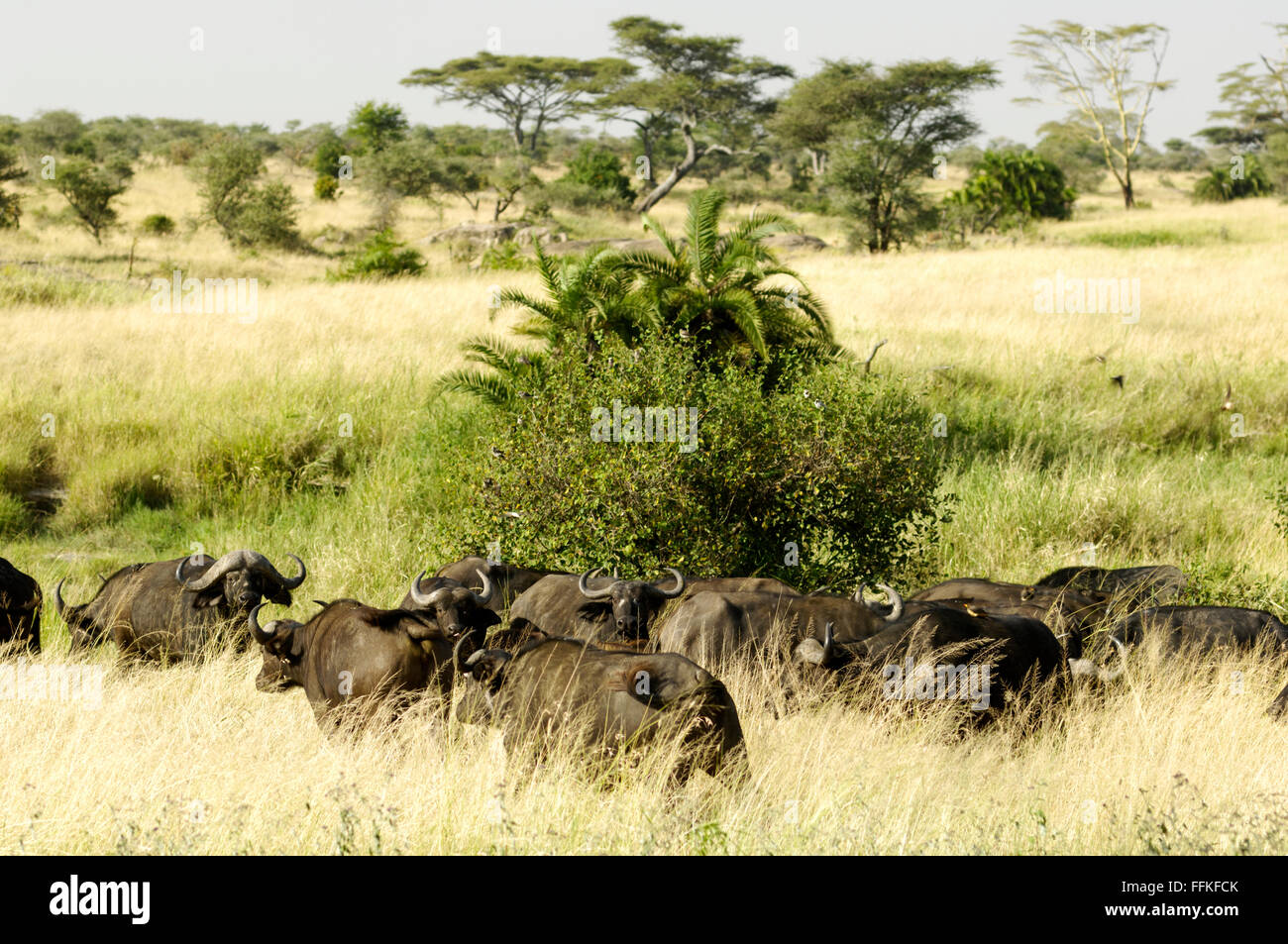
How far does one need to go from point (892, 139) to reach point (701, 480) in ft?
99.4

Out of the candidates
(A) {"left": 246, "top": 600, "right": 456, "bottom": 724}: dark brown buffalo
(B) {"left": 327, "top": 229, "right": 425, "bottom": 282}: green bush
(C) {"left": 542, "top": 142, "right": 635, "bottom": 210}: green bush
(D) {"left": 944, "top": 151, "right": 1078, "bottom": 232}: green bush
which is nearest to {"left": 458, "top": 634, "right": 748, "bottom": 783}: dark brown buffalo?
(A) {"left": 246, "top": 600, "right": 456, "bottom": 724}: dark brown buffalo

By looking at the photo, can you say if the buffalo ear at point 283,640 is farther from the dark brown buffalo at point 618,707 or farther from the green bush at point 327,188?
the green bush at point 327,188

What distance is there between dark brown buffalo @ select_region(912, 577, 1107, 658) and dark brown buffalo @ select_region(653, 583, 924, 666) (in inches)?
29.4

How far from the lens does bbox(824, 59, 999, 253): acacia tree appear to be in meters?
34.3

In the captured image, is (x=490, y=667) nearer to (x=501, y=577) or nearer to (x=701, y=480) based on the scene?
(x=501, y=577)

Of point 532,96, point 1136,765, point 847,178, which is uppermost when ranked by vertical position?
point 532,96

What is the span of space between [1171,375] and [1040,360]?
5.54 ft

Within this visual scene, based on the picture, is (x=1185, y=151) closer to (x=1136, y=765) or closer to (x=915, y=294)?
(x=915, y=294)

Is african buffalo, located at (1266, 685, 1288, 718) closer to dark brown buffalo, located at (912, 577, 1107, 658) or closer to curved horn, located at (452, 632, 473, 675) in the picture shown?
dark brown buffalo, located at (912, 577, 1107, 658)

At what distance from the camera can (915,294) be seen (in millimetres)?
22281

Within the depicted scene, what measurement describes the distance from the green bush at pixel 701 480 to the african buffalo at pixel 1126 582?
1.15 metres

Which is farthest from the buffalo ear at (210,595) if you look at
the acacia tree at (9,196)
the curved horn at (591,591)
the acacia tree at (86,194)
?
the acacia tree at (9,196)

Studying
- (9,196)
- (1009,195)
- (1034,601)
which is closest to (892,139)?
(1009,195)

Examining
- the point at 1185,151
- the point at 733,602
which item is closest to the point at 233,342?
the point at 733,602
